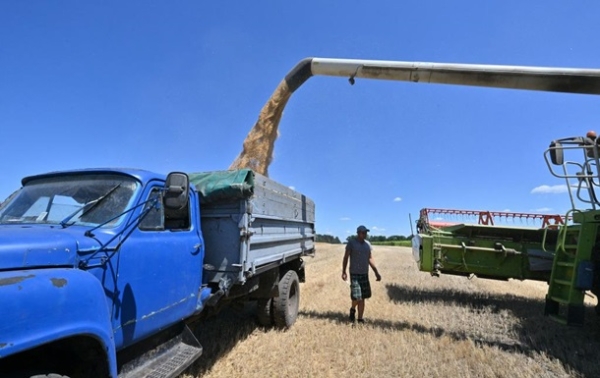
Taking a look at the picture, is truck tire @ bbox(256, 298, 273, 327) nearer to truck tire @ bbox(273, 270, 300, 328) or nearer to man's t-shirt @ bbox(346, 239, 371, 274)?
truck tire @ bbox(273, 270, 300, 328)

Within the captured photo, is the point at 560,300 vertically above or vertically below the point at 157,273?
below

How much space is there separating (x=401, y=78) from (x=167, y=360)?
505 cm

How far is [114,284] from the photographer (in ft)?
9.21

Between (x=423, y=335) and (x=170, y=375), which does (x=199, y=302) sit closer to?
(x=170, y=375)

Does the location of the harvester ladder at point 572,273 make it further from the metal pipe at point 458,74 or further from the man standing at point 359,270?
the man standing at point 359,270

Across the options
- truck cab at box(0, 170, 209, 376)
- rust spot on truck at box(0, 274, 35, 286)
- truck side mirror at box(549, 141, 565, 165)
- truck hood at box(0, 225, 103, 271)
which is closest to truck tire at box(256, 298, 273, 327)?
truck cab at box(0, 170, 209, 376)

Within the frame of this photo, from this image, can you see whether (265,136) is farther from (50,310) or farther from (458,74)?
(50,310)

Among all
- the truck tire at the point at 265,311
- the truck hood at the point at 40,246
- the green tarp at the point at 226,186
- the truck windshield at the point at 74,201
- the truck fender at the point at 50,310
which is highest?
the green tarp at the point at 226,186

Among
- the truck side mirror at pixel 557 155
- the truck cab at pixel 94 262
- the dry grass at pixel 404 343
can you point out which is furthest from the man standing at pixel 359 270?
the truck cab at pixel 94 262

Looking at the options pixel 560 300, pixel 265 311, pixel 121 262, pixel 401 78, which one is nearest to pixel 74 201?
pixel 121 262

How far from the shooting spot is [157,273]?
10.8 feet

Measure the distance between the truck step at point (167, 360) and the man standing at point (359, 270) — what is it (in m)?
3.49

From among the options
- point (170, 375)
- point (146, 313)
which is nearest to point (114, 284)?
point (146, 313)

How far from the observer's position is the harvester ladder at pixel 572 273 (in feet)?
16.9
